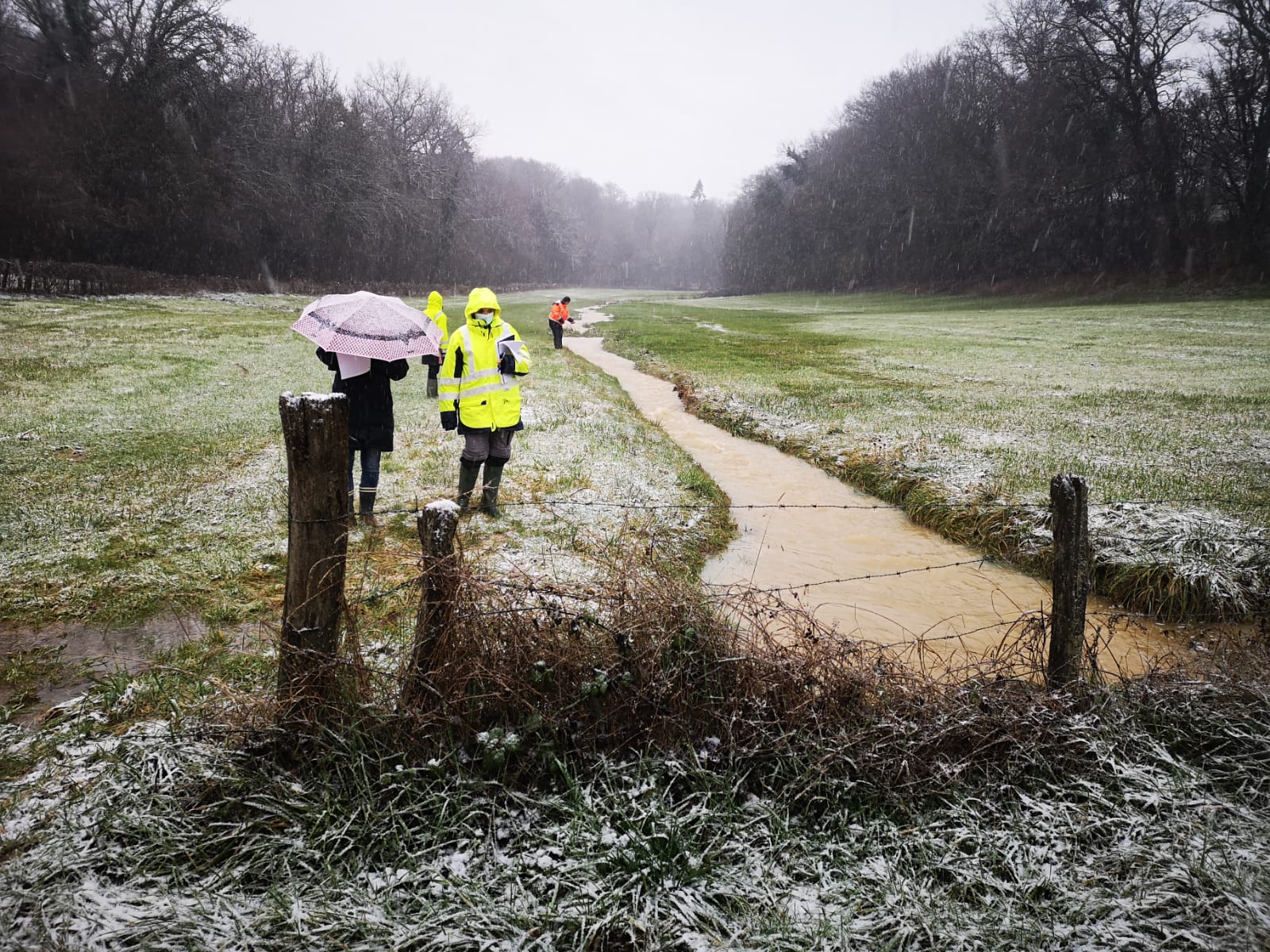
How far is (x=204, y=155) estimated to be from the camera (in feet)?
133

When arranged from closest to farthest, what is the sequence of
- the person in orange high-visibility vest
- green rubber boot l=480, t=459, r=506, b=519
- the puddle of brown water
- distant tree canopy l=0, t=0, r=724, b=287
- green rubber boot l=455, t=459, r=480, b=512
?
1. the puddle of brown water
2. green rubber boot l=455, t=459, r=480, b=512
3. green rubber boot l=480, t=459, r=506, b=519
4. the person in orange high-visibility vest
5. distant tree canopy l=0, t=0, r=724, b=287

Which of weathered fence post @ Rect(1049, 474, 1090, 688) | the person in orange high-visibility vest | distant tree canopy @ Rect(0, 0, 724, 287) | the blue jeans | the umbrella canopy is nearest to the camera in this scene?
weathered fence post @ Rect(1049, 474, 1090, 688)

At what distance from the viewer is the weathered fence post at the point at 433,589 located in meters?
3.08

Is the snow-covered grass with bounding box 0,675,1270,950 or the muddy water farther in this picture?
the muddy water

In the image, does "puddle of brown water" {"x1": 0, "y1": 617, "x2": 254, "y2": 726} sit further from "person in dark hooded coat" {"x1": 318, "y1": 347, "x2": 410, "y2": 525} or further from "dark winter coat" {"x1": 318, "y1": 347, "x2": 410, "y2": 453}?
"dark winter coat" {"x1": 318, "y1": 347, "x2": 410, "y2": 453}

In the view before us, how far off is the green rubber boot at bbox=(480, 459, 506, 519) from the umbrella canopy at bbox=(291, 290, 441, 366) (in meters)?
1.50

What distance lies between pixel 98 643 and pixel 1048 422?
13736 millimetres

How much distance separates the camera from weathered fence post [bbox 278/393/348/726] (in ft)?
9.52

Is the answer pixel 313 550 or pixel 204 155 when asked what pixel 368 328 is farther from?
pixel 204 155

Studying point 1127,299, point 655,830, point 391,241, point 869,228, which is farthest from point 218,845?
point 869,228

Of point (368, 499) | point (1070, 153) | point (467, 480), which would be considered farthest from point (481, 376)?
point (1070, 153)

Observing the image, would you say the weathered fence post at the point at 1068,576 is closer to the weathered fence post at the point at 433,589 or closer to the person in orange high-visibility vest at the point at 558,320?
the weathered fence post at the point at 433,589

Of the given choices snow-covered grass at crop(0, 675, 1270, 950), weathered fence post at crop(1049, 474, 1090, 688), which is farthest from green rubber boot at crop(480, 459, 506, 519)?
weathered fence post at crop(1049, 474, 1090, 688)

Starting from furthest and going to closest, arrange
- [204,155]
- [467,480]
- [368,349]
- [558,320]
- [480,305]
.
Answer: [204,155] < [558,320] < [467,480] < [480,305] < [368,349]
